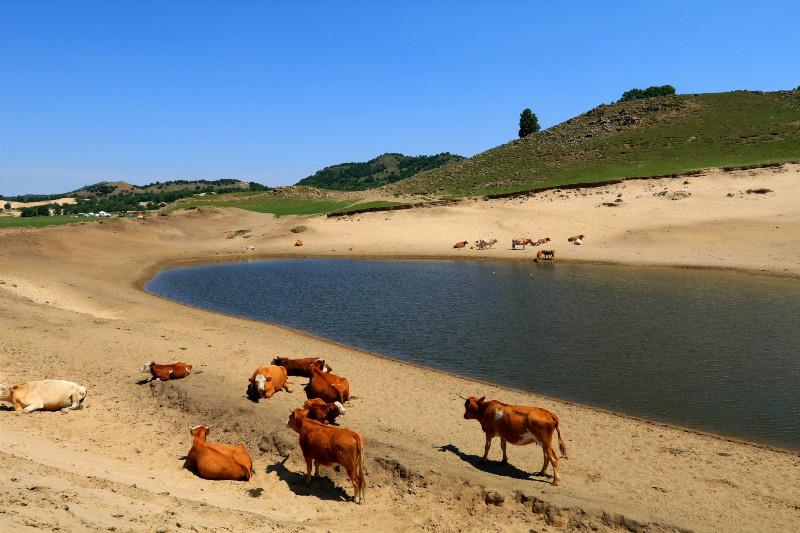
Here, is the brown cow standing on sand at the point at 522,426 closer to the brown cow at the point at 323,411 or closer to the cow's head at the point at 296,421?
the brown cow at the point at 323,411

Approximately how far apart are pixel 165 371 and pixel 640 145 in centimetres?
8605

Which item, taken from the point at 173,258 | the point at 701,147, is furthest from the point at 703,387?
the point at 701,147

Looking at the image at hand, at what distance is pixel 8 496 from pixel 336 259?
43.5 m

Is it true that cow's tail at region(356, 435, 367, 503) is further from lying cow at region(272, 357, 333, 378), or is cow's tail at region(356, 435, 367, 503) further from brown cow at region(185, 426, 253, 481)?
lying cow at region(272, 357, 333, 378)

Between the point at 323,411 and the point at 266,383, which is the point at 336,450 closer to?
the point at 323,411

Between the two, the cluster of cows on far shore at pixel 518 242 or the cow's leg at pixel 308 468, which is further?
the cluster of cows on far shore at pixel 518 242

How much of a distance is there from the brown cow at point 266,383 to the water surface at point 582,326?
5935mm

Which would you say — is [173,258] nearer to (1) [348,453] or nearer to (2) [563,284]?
(2) [563,284]

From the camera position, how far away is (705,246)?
42.8m

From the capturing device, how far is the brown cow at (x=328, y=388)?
14859 mm

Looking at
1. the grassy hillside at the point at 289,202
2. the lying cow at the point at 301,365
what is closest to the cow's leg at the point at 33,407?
the lying cow at the point at 301,365

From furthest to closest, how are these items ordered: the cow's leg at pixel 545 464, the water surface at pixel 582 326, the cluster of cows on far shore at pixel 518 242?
the cluster of cows on far shore at pixel 518 242, the water surface at pixel 582 326, the cow's leg at pixel 545 464

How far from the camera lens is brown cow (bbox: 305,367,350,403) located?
14.9 metres

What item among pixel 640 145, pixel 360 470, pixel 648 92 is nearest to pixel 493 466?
pixel 360 470
